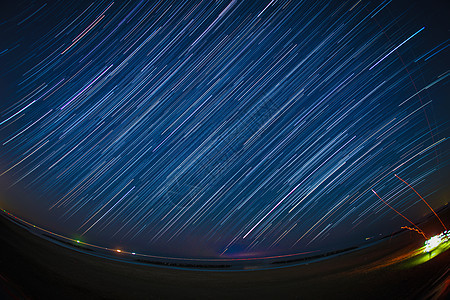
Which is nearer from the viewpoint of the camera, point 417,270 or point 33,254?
point 417,270

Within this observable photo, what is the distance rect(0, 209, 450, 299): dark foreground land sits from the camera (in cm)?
188

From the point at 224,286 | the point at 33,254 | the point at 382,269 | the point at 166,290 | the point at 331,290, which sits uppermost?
the point at 33,254

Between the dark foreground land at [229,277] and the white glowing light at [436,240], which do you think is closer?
the dark foreground land at [229,277]

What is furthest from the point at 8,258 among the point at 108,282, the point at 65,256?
the point at 108,282

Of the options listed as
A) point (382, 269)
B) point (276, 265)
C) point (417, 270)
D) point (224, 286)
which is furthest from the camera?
point (276, 265)

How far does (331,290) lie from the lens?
202 centimetres

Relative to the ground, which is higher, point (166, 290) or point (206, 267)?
point (166, 290)

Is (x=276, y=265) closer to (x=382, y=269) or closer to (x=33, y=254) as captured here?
(x=382, y=269)

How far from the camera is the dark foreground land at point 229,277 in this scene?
188cm

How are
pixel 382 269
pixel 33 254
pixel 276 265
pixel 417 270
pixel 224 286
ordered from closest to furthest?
pixel 417 270, pixel 382 269, pixel 224 286, pixel 33 254, pixel 276 265

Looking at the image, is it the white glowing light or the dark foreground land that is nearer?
the dark foreground land

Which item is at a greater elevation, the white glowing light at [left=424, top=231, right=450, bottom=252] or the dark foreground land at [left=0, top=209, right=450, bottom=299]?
the dark foreground land at [left=0, top=209, right=450, bottom=299]

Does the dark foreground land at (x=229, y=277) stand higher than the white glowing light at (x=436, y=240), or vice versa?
the dark foreground land at (x=229, y=277)

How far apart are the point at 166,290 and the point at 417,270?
2.14 metres
